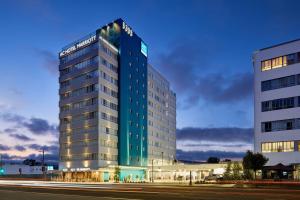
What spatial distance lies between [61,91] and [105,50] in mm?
21768

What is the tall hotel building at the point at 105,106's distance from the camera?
399 feet

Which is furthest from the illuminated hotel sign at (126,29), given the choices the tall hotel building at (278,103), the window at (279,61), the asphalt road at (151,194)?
the asphalt road at (151,194)

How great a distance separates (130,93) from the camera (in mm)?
137125

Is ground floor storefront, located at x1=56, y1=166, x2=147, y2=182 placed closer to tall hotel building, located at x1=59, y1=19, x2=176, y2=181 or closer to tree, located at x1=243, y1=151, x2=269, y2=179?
tall hotel building, located at x1=59, y1=19, x2=176, y2=181

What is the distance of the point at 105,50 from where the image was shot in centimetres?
12475

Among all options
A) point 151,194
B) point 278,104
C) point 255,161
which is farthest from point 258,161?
point 151,194

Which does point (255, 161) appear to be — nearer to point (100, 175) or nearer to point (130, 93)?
point (100, 175)

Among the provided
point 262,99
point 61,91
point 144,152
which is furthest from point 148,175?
point 262,99

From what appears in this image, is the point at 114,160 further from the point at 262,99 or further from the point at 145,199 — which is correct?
the point at 145,199

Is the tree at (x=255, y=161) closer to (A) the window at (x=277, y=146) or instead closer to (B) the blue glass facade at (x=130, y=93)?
(A) the window at (x=277, y=146)

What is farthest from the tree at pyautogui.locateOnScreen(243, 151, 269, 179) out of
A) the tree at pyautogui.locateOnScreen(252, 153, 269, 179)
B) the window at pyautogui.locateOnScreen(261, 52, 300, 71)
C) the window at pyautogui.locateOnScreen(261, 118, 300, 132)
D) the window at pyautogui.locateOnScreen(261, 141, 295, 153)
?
the window at pyautogui.locateOnScreen(261, 52, 300, 71)

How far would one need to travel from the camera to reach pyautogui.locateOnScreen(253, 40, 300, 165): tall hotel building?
81.2 metres

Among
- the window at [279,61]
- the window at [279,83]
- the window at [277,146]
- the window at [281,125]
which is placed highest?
the window at [279,61]

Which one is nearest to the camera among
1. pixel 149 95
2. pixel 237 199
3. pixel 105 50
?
pixel 237 199
